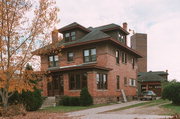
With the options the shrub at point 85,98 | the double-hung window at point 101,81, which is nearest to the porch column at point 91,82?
the double-hung window at point 101,81

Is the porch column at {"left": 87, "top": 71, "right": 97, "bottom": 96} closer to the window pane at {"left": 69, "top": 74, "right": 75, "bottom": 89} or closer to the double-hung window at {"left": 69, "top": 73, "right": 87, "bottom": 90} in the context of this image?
the double-hung window at {"left": 69, "top": 73, "right": 87, "bottom": 90}

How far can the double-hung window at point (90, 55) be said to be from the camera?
80.5ft

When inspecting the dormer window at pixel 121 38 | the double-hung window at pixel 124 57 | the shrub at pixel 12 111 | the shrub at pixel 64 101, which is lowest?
the shrub at pixel 64 101

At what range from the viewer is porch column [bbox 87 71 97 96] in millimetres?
21453

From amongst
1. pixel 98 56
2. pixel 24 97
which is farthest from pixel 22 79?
pixel 98 56

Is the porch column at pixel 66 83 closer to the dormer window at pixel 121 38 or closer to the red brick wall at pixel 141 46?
the dormer window at pixel 121 38

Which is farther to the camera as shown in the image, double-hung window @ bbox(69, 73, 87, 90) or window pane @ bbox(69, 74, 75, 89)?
window pane @ bbox(69, 74, 75, 89)

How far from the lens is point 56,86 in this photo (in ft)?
82.8

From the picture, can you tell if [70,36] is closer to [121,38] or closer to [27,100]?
[121,38]

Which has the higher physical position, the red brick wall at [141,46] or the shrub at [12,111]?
the red brick wall at [141,46]

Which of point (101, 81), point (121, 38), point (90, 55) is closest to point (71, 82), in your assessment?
point (101, 81)

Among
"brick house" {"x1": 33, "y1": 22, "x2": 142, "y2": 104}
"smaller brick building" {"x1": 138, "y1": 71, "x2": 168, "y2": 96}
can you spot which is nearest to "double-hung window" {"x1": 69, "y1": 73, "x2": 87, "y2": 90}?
"brick house" {"x1": 33, "y1": 22, "x2": 142, "y2": 104}

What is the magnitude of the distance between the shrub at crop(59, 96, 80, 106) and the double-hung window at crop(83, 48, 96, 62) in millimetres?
5695

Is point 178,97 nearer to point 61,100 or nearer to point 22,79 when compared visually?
point 61,100
